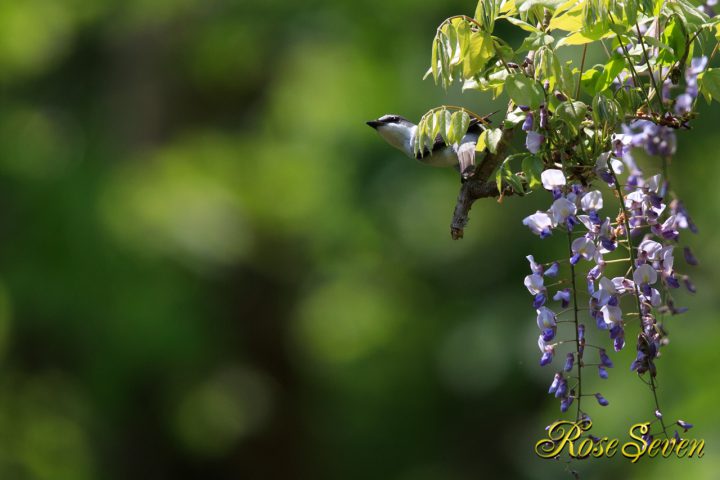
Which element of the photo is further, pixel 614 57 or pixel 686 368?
pixel 686 368

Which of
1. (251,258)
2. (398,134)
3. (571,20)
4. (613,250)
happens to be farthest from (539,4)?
(251,258)

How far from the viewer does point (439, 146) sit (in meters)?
2.30

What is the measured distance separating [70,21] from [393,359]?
16.5 feet

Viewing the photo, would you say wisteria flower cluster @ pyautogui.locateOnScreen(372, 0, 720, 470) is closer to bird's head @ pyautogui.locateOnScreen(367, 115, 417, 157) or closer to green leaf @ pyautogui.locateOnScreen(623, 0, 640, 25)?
green leaf @ pyautogui.locateOnScreen(623, 0, 640, 25)

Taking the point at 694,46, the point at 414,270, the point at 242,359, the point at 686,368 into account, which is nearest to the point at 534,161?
the point at 694,46

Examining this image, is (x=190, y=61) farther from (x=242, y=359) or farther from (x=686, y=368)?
(x=686, y=368)

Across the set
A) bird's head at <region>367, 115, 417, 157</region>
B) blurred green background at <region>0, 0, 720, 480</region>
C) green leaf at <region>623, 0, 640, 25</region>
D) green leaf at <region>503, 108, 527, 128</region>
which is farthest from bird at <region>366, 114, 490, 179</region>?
blurred green background at <region>0, 0, 720, 480</region>

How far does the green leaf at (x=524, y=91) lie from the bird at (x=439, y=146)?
0.22 m

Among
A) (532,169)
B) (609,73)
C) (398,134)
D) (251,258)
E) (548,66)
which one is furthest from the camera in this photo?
(251,258)

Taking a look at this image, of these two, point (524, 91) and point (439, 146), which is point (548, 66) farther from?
point (439, 146)

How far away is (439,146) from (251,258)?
8.09m

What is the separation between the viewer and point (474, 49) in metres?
1.98

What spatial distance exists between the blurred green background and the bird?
5108mm

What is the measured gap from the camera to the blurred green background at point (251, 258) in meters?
8.70
